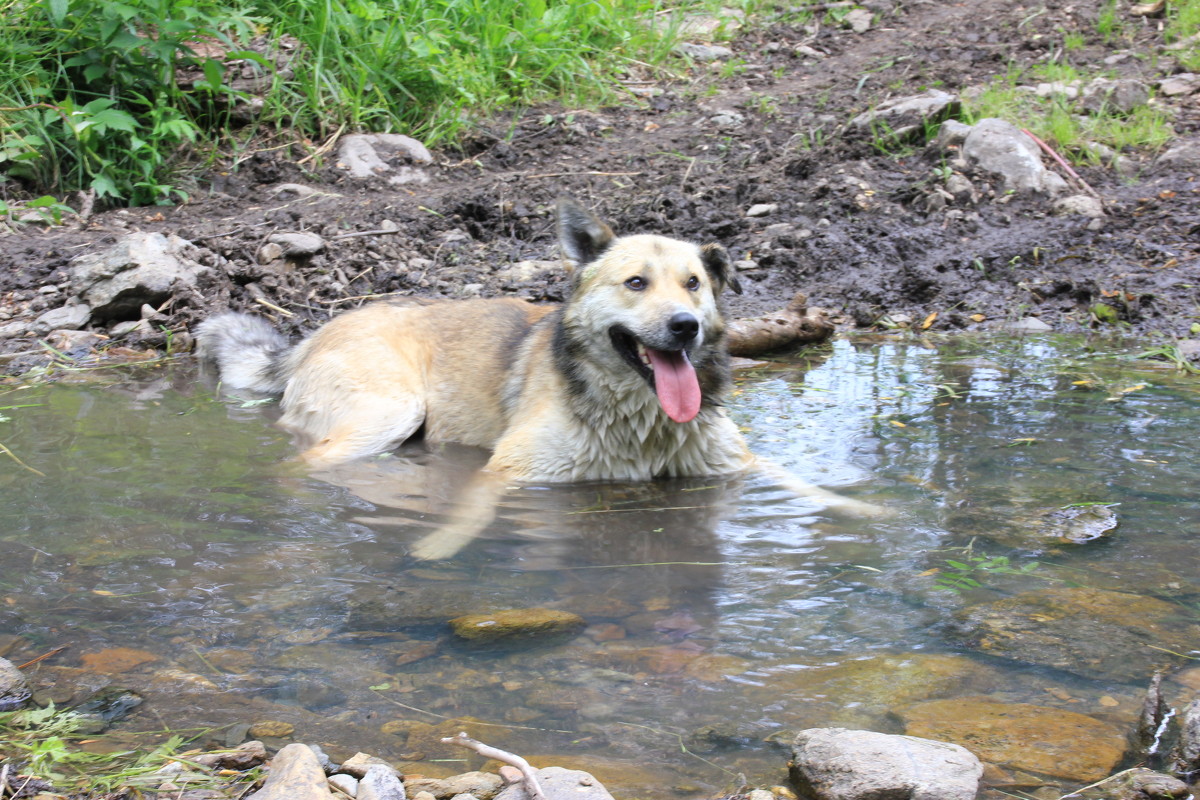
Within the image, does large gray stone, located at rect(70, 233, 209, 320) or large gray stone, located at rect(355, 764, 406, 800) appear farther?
large gray stone, located at rect(70, 233, 209, 320)

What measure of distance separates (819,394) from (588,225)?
5.59ft

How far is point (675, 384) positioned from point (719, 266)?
76 cm

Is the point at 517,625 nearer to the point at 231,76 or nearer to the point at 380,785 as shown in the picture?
the point at 380,785

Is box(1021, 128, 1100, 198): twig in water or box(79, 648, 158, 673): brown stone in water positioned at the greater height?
box(1021, 128, 1100, 198): twig in water

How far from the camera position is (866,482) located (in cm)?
411

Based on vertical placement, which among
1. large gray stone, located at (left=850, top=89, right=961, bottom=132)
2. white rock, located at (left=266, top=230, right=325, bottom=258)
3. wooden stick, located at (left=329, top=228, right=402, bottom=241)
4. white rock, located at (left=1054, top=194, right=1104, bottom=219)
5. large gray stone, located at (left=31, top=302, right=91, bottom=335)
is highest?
large gray stone, located at (left=850, top=89, right=961, bottom=132)

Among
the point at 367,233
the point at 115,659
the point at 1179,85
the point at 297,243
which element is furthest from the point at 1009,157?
the point at 115,659

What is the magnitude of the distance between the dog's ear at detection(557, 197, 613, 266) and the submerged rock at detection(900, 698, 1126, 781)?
9.89 feet

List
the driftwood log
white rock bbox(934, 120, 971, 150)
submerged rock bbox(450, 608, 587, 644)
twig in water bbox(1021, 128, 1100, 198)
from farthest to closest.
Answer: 1. white rock bbox(934, 120, 971, 150)
2. twig in water bbox(1021, 128, 1100, 198)
3. the driftwood log
4. submerged rock bbox(450, 608, 587, 644)

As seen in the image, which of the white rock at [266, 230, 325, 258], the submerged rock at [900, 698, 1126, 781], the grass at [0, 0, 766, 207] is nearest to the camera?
the submerged rock at [900, 698, 1126, 781]

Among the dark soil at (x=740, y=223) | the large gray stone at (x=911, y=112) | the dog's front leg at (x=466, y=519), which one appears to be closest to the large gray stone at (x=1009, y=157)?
the dark soil at (x=740, y=223)

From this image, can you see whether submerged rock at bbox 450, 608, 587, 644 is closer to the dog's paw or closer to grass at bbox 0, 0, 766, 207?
the dog's paw

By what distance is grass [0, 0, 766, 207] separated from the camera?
800cm

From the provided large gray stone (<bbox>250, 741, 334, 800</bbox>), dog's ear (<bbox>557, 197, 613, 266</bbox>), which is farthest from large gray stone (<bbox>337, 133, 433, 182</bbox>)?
large gray stone (<bbox>250, 741, 334, 800</bbox>)
